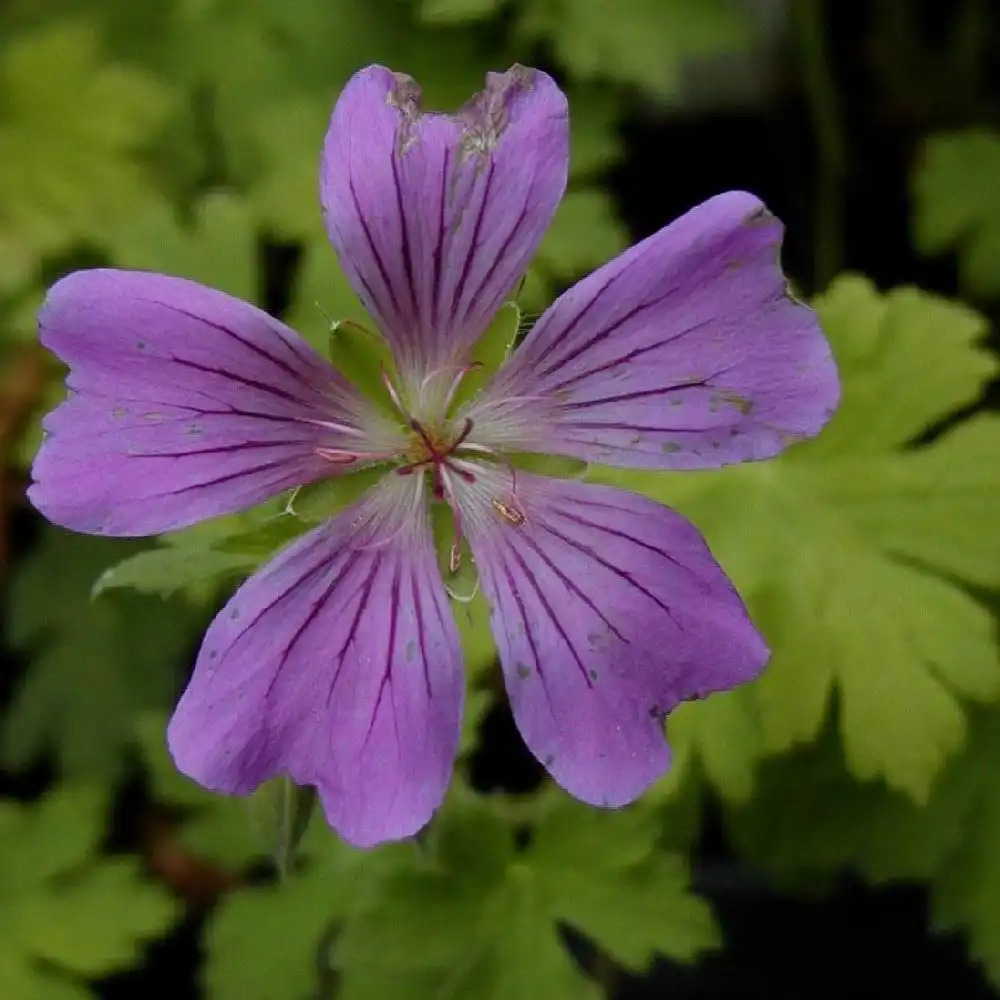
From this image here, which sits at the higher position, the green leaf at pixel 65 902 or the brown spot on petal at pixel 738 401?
the brown spot on petal at pixel 738 401

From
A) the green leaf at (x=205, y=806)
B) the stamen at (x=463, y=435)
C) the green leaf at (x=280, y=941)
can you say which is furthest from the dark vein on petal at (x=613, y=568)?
the green leaf at (x=205, y=806)

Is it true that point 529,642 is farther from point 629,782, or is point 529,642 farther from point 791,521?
point 791,521

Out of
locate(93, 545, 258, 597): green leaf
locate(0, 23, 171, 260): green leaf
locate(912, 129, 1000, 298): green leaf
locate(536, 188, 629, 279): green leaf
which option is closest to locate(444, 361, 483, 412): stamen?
locate(93, 545, 258, 597): green leaf

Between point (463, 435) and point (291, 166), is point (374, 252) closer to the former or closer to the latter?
point (463, 435)

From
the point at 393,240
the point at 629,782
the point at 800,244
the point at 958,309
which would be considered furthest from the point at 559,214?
the point at 629,782

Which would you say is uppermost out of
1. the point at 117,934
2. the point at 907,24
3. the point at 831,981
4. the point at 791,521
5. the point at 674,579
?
the point at 907,24

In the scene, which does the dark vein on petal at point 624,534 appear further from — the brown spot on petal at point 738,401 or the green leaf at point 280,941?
the green leaf at point 280,941
